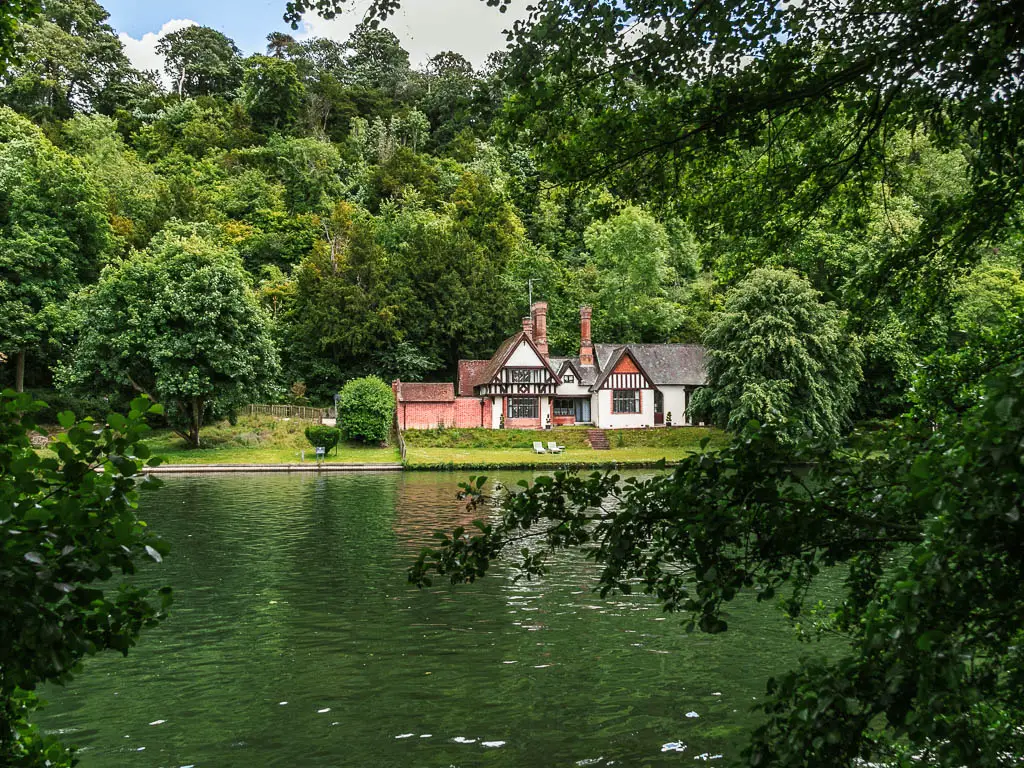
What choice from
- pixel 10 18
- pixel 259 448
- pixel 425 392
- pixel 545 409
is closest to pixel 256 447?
pixel 259 448

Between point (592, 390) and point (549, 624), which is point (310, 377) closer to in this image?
point (592, 390)

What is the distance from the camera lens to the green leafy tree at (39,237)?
1882 inches

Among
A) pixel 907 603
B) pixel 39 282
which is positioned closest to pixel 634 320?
pixel 39 282

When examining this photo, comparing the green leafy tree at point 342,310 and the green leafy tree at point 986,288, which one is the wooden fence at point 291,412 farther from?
the green leafy tree at point 986,288

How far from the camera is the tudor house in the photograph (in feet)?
180

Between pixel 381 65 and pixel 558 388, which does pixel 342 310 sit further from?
pixel 381 65

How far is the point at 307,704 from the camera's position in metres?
10.1

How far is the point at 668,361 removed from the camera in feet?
196

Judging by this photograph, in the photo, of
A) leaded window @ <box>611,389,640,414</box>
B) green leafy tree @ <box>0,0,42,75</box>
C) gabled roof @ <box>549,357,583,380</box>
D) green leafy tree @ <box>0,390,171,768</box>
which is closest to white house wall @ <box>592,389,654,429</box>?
leaded window @ <box>611,389,640,414</box>

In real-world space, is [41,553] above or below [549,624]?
above

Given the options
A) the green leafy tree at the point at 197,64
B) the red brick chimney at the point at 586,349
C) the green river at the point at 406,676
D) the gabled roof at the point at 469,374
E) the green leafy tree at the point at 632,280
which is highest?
the green leafy tree at the point at 197,64

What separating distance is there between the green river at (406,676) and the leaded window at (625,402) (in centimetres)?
3940

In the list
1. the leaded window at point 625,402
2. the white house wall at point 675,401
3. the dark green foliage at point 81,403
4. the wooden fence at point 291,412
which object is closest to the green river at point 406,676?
the dark green foliage at point 81,403

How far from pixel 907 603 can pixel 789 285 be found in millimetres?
42450
